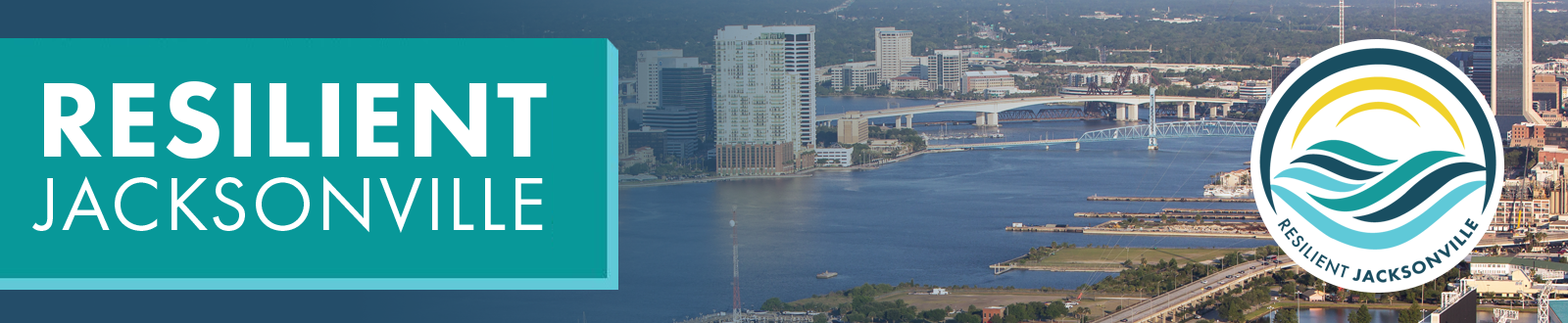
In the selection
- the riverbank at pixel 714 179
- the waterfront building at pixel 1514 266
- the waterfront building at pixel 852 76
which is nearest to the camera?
the waterfront building at pixel 1514 266

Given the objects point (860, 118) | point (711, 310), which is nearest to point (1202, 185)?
point (860, 118)

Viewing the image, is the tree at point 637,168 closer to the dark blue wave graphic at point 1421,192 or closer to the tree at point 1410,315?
the tree at point 1410,315

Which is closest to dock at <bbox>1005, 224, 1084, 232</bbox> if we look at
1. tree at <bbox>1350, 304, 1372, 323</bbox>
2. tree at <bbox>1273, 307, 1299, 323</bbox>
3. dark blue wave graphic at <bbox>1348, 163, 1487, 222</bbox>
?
tree at <bbox>1273, 307, 1299, 323</bbox>

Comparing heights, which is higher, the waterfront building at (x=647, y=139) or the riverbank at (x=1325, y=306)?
the waterfront building at (x=647, y=139)

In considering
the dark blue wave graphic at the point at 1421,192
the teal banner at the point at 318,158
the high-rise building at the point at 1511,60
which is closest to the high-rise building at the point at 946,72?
the high-rise building at the point at 1511,60

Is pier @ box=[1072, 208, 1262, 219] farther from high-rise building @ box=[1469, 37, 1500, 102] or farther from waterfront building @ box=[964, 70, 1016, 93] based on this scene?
waterfront building @ box=[964, 70, 1016, 93]

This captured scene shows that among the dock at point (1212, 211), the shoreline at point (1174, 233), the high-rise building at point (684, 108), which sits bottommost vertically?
the shoreline at point (1174, 233)

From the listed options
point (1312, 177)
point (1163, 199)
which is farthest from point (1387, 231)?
point (1163, 199)

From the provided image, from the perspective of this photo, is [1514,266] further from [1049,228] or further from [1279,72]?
[1279,72]
